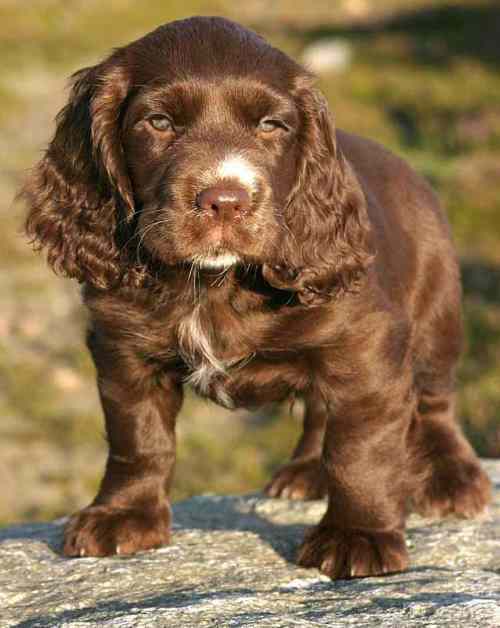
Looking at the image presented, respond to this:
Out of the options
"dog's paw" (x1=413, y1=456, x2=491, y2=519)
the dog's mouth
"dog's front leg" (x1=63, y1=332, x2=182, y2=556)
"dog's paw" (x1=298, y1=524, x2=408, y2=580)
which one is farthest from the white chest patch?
"dog's paw" (x1=413, y1=456, x2=491, y2=519)

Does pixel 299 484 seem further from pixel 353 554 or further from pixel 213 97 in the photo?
pixel 213 97

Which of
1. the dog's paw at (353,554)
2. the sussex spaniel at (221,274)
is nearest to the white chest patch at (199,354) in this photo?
the sussex spaniel at (221,274)

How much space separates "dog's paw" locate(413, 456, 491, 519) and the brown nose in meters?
1.66

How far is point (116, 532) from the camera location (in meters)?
4.37

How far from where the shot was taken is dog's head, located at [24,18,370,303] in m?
3.86

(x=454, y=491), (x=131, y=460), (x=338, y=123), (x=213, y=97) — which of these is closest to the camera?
(x=213, y=97)

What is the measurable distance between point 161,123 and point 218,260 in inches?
22.5

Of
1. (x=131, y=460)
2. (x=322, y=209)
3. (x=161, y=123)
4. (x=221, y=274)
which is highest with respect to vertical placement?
(x=161, y=123)

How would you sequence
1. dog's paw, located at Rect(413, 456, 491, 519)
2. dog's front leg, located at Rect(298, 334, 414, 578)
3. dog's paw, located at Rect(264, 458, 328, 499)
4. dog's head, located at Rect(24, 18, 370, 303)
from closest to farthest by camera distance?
1. dog's head, located at Rect(24, 18, 370, 303)
2. dog's front leg, located at Rect(298, 334, 414, 578)
3. dog's paw, located at Rect(413, 456, 491, 519)
4. dog's paw, located at Rect(264, 458, 328, 499)

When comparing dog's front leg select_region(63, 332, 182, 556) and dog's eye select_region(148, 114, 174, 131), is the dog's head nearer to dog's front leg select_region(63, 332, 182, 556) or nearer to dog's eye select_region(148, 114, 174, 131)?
dog's eye select_region(148, 114, 174, 131)

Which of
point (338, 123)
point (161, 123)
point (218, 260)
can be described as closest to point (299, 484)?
point (218, 260)

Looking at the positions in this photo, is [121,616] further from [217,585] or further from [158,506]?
[158,506]

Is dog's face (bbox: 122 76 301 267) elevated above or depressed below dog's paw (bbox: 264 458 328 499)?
above

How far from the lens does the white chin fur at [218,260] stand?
387 centimetres
